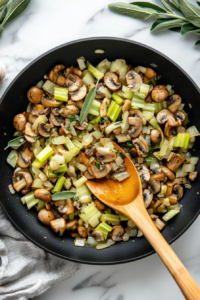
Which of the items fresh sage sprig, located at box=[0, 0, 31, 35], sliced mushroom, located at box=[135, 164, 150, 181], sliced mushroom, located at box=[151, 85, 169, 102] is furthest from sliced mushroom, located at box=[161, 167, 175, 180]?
fresh sage sprig, located at box=[0, 0, 31, 35]

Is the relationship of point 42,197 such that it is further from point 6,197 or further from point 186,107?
point 186,107

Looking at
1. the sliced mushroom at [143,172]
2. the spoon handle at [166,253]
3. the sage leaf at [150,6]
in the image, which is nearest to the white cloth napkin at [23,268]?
the spoon handle at [166,253]

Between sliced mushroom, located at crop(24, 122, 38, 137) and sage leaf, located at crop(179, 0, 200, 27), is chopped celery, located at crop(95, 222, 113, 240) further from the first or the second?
sage leaf, located at crop(179, 0, 200, 27)

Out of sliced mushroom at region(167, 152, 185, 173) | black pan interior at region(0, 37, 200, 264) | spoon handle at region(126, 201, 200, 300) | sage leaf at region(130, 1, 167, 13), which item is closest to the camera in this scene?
spoon handle at region(126, 201, 200, 300)

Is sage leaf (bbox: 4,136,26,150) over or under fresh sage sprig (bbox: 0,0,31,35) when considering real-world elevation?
under

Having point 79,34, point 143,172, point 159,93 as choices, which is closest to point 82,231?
point 143,172

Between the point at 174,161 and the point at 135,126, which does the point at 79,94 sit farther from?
the point at 174,161
